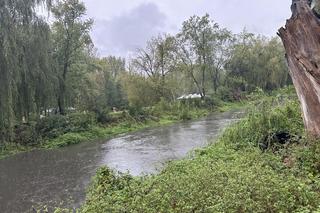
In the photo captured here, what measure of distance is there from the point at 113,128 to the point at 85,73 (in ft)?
18.4

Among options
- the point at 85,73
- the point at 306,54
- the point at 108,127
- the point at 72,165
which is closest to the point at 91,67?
the point at 85,73

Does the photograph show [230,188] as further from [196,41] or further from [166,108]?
[196,41]

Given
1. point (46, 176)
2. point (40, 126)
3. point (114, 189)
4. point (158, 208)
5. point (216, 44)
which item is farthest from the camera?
point (216, 44)

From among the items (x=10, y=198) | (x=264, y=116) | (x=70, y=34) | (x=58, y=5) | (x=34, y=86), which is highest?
(x=58, y=5)

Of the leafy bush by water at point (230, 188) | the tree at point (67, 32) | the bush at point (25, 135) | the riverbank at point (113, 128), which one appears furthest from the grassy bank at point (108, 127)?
the leafy bush by water at point (230, 188)

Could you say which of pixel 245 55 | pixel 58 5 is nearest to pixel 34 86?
pixel 58 5

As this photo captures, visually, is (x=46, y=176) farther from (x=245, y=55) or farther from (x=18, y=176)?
(x=245, y=55)

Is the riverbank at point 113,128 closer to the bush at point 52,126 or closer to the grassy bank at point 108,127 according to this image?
the grassy bank at point 108,127

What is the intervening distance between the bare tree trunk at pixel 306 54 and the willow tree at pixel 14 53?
14.2m

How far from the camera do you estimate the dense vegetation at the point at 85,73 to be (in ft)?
67.6

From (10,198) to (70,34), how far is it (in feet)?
63.1

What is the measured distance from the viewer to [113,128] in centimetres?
2828

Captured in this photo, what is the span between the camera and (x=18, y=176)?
1466cm

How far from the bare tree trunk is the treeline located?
14360 millimetres
